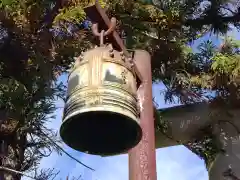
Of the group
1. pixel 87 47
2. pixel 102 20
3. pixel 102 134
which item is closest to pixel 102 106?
pixel 102 134

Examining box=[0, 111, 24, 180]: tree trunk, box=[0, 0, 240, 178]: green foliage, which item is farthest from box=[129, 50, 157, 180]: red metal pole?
box=[0, 111, 24, 180]: tree trunk

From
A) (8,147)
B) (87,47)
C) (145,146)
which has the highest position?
(87,47)

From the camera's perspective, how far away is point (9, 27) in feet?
9.88

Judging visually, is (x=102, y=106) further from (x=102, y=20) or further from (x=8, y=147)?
(x=8, y=147)

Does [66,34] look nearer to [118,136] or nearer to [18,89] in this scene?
[18,89]

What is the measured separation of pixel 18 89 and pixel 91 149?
3.03 ft

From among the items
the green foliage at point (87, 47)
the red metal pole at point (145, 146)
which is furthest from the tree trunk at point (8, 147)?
the red metal pole at point (145, 146)

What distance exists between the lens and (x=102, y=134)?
2.14 meters

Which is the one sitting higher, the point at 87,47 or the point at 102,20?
the point at 87,47

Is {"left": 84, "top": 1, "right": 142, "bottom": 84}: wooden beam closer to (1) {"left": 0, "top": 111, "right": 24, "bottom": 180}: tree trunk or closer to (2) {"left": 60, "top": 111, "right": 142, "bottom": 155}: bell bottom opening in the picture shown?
(2) {"left": 60, "top": 111, "right": 142, "bottom": 155}: bell bottom opening

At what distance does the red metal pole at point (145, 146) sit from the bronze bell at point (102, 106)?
0.27ft

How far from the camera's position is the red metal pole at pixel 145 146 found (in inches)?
84.6

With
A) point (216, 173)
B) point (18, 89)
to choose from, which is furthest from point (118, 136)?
point (216, 173)

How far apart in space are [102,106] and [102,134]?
24 centimetres
